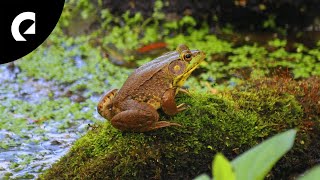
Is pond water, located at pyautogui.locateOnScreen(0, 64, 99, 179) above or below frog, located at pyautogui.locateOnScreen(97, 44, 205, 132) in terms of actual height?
below

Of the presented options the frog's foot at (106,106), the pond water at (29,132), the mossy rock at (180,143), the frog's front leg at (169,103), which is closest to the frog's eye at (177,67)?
the frog's front leg at (169,103)

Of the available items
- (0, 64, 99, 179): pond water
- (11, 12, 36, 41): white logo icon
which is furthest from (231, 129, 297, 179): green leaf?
(11, 12, 36, 41): white logo icon

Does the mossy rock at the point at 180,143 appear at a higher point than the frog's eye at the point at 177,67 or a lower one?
lower

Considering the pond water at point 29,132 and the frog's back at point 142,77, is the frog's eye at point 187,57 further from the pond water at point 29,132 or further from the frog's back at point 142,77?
the pond water at point 29,132

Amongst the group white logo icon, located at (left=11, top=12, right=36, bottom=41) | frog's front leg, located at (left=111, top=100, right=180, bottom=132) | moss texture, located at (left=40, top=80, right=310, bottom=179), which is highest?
white logo icon, located at (left=11, top=12, right=36, bottom=41)

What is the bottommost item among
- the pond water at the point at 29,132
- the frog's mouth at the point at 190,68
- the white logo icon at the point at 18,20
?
the pond water at the point at 29,132

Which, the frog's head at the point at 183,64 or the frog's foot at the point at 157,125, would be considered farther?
the frog's head at the point at 183,64

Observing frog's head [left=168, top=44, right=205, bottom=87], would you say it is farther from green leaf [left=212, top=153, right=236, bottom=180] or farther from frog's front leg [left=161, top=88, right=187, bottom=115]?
green leaf [left=212, top=153, right=236, bottom=180]
